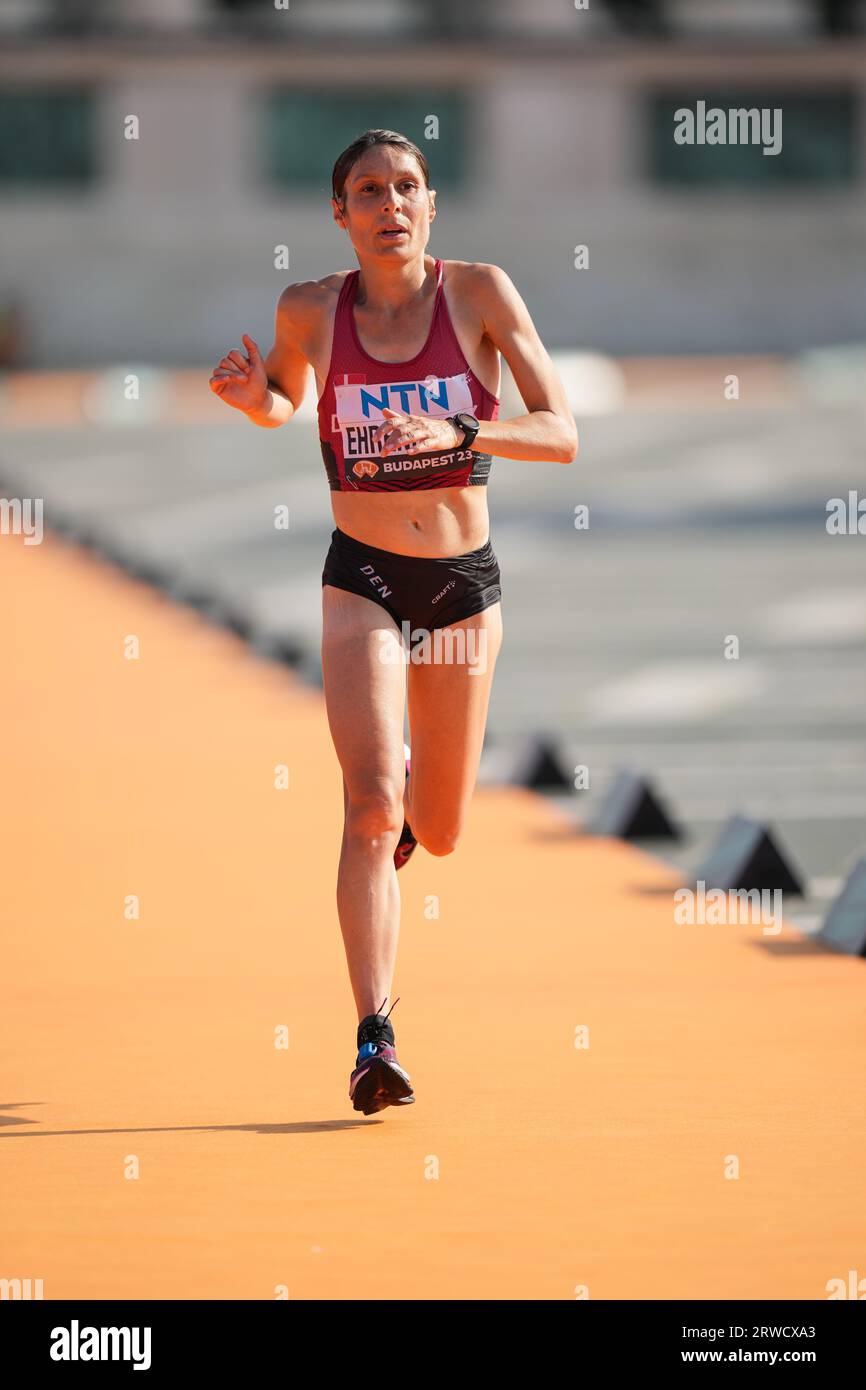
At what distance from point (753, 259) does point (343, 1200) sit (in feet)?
166

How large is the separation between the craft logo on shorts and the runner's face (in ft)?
0.98

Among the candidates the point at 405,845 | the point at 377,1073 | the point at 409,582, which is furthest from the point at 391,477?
the point at 377,1073

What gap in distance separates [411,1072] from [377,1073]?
28.8 inches

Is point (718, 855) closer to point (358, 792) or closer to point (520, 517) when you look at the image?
point (358, 792)

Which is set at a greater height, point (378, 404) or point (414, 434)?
point (378, 404)

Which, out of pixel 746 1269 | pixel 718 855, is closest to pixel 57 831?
pixel 718 855

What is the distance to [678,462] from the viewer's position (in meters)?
32.8

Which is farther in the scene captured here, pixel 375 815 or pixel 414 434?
pixel 375 815

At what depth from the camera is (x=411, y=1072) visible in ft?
22.5

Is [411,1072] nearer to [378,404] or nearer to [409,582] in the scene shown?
[409,582]

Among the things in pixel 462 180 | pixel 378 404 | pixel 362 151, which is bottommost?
pixel 378 404

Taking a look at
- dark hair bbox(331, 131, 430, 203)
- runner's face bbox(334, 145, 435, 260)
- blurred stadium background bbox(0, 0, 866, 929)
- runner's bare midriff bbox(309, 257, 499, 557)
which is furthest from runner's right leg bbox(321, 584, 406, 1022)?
blurred stadium background bbox(0, 0, 866, 929)

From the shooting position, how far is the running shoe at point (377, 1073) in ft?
20.2

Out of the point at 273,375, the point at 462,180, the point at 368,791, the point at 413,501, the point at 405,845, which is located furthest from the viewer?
the point at 462,180
